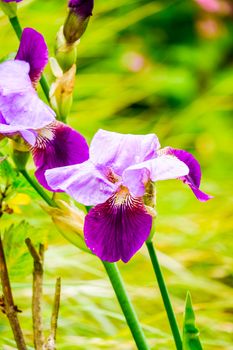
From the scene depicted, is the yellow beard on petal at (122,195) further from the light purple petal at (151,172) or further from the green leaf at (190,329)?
the green leaf at (190,329)

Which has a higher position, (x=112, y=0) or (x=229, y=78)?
(x=112, y=0)

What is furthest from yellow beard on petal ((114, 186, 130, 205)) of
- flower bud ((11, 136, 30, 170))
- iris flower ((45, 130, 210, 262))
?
flower bud ((11, 136, 30, 170))

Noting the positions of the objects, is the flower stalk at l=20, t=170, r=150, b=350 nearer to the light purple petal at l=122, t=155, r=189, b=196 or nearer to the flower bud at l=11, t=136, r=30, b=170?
the flower bud at l=11, t=136, r=30, b=170

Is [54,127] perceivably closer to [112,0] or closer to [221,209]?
[221,209]

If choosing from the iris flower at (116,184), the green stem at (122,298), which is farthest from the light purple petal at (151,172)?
the green stem at (122,298)

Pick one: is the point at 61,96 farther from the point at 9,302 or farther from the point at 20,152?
the point at 9,302

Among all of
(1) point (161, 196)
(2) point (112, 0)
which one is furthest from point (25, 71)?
(2) point (112, 0)

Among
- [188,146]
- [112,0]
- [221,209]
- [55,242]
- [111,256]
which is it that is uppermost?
[111,256]
